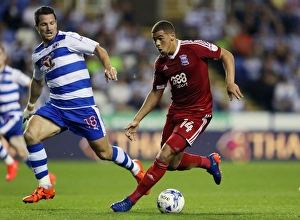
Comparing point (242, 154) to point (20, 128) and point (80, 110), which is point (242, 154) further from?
point (80, 110)

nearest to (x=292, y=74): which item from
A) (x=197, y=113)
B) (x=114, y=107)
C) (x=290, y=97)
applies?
(x=290, y=97)

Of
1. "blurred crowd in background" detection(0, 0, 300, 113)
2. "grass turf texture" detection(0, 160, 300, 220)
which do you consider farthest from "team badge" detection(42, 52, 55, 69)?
"blurred crowd in background" detection(0, 0, 300, 113)

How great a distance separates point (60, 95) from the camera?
875 centimetres

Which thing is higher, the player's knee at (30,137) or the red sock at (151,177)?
the player's knee at (30,137)

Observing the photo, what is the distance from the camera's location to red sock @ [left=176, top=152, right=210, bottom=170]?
9.44 metres

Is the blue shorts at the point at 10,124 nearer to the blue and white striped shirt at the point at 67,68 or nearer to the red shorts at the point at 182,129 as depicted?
the blue and white striped shirt at the point at 67,68

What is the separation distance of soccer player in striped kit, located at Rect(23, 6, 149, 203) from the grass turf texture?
30.0 inches

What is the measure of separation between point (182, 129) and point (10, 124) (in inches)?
226

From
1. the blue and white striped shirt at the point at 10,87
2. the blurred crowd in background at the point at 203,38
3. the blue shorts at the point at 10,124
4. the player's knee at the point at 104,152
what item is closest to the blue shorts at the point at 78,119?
the player's knee at the point at 104,152

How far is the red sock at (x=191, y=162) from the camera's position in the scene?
31.0 ft

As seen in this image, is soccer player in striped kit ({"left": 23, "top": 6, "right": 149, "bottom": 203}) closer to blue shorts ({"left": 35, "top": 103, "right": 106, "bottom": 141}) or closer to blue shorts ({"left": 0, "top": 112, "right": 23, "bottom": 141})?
blue shorts ({"left": 35, "top": 103, "right": 106, "bottom": 141})

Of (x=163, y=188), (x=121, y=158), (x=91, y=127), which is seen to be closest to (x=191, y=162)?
(x=121, y=158)

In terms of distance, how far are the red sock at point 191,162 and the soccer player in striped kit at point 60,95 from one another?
1079 mm

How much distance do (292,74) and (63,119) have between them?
538 inches
